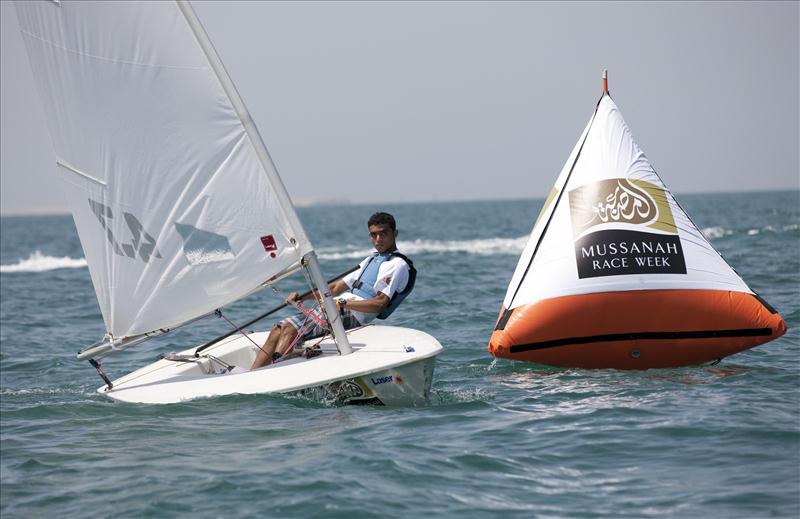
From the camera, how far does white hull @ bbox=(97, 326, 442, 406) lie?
22.5ft

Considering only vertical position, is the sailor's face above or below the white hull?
above

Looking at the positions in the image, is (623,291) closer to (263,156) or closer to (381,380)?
(381,380)

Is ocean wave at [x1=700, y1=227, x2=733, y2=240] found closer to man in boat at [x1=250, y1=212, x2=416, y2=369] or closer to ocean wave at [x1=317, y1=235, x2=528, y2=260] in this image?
ocean wave at [x1=317, y1=235, x2=528, y2=260]

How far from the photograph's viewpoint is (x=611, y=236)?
26.7 ft

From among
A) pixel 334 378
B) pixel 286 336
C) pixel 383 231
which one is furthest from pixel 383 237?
pixel 334 378

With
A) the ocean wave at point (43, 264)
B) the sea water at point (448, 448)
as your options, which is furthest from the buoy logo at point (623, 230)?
the ocean wave at point (43, 264)

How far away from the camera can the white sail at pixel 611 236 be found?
26.3 ft

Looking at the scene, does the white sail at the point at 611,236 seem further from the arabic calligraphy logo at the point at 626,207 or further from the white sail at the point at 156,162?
the white sail at the point at 156,162

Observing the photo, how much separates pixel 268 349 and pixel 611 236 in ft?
10.3

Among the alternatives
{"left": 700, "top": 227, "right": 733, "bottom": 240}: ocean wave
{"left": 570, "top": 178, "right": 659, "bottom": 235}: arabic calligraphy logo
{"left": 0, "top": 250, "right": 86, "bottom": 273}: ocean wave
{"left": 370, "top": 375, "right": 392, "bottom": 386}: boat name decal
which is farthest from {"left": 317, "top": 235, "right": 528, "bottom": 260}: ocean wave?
{"left": 370, "top": 375, "right": 392, "bottom": 386}: boat name decal

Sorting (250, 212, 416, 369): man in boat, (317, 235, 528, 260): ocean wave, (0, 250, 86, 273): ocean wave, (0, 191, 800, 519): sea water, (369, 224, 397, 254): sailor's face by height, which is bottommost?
(0, 191, 800, 519): sea water

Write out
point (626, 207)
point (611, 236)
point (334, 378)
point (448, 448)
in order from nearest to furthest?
point (448, 448) < point (334, 378) < point (611, 236) < point (626, 207)

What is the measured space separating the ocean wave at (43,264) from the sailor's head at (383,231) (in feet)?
68.9

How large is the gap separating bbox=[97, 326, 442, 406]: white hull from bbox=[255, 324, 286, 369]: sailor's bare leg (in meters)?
0.16
